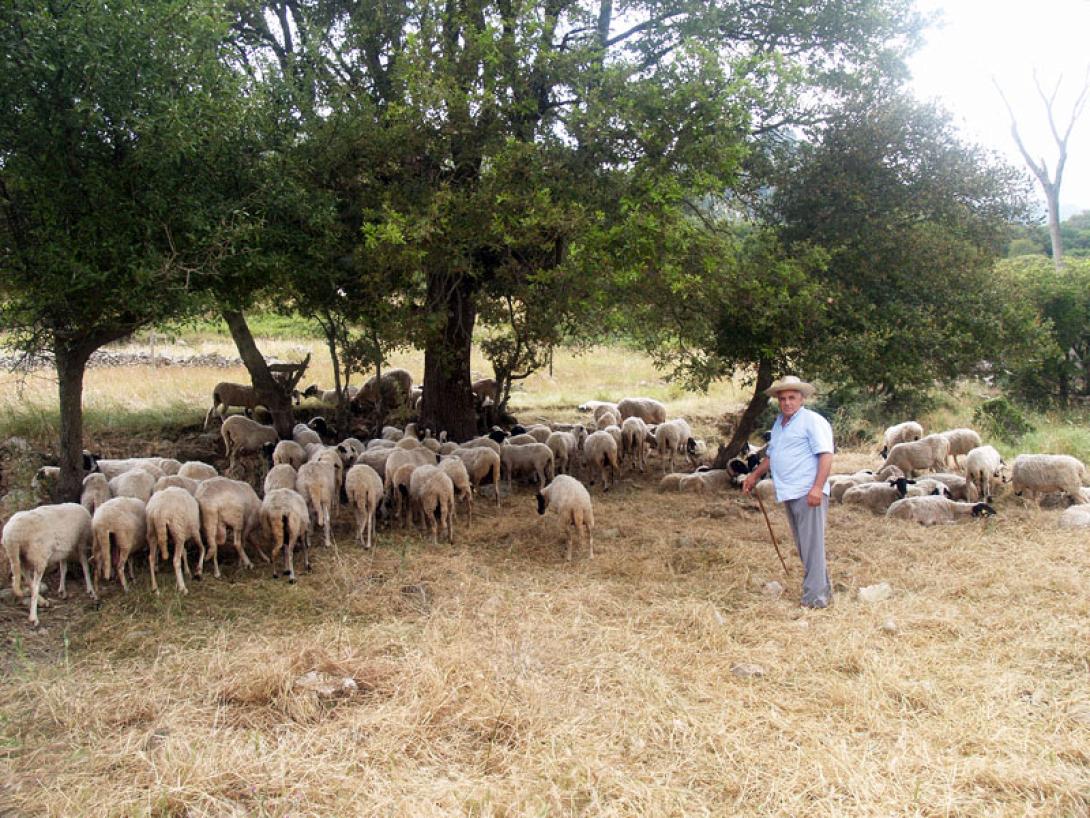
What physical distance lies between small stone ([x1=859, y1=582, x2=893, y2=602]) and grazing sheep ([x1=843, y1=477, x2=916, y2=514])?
3.85m

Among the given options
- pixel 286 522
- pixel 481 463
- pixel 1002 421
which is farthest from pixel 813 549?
pixel 1002 421

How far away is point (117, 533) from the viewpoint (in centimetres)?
744

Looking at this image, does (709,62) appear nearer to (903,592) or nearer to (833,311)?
(833,311)

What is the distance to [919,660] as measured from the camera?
5.70 m

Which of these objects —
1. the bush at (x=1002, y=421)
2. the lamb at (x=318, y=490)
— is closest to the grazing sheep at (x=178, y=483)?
the lamb at (x=318, y=490)

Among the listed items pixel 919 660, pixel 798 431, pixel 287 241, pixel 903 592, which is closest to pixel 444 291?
pixel 287 241

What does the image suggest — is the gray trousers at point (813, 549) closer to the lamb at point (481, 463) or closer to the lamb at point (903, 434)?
the lamb at point (481, 463)

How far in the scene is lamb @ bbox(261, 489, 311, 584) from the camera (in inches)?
313

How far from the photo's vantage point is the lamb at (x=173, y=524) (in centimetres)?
754

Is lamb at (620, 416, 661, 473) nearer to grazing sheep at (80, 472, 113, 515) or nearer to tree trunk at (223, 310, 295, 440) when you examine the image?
tree trunk at (223, 310, 295, 440)

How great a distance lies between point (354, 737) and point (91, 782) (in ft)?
4.65

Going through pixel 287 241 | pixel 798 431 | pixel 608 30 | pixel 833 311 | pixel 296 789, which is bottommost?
pixel 296 789

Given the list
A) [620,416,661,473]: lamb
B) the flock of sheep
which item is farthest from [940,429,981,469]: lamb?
[620,416,661,473]: lamb

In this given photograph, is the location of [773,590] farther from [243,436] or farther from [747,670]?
[243,436]
